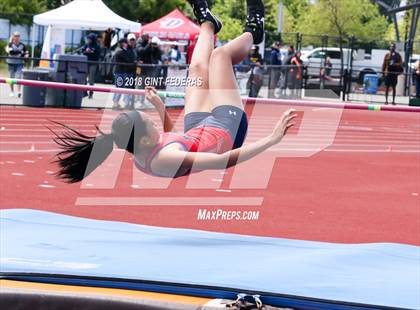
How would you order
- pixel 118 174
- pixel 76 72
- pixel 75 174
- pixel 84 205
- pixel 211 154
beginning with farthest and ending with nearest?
pixel 76 72
pixel 118 174
pixel 84 205
pixel 75 174
pixel 211 154

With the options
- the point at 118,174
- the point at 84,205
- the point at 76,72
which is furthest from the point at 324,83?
the point at 84,205

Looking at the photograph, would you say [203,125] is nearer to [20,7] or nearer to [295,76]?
[295,76]

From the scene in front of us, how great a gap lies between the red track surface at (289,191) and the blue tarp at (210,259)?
57 centimetres

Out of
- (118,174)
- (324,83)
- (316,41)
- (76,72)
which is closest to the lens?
(118,174)

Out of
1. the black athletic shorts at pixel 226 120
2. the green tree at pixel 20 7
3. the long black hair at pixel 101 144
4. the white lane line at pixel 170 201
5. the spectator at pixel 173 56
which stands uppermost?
the black athletic shorts at pixel 226 120

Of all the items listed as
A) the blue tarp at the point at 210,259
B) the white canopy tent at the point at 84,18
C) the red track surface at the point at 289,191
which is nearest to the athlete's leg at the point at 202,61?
the blue tarp at the point at 210,259

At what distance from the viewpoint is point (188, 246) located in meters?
6.31

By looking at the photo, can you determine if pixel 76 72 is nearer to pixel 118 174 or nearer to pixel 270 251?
pixel 118 174

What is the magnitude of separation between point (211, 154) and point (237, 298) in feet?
2.56

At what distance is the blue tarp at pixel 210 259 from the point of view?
5.19 metres

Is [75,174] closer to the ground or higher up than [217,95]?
closer to the ground

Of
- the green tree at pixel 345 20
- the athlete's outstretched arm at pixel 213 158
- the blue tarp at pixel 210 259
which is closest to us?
the athlete's outstretched arm at pixel 213 158

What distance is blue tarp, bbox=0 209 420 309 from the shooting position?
519cm

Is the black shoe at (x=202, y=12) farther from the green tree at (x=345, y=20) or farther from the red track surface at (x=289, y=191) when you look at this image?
the green tree at (x=345, y=20)
